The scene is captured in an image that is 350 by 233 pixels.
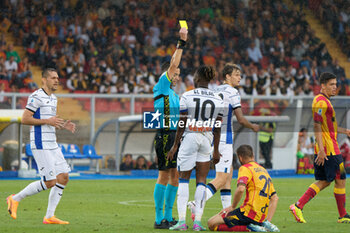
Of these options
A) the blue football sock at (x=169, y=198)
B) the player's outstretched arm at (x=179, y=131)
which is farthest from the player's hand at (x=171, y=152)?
the blue football sock at (x=169, y=198)

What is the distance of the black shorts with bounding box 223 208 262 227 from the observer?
8.53 m

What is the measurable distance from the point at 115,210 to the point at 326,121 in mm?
3808

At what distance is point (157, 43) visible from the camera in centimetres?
3120

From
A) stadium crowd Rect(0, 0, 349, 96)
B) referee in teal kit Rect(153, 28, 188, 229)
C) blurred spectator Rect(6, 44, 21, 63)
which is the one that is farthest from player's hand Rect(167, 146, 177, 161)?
blurred spectator Rect(6, 44, 21, 63)

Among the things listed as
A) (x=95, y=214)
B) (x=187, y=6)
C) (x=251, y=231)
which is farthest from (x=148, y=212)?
(x=187, y=6)

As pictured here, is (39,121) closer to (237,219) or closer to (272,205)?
(237,219)

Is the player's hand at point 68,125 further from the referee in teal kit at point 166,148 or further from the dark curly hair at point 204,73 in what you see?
the dark curly hair at point 204,73

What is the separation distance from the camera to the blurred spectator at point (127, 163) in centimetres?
2288

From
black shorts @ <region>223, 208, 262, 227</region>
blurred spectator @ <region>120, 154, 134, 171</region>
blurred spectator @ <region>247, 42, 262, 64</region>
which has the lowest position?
blurred spectator @ <region>120, 154, 134, 171</region>

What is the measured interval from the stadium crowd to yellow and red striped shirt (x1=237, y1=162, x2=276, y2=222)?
17.7m

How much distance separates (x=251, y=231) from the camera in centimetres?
864

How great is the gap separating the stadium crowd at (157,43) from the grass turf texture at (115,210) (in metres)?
9.64

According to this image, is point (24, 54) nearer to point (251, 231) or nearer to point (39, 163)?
point (39, 163)

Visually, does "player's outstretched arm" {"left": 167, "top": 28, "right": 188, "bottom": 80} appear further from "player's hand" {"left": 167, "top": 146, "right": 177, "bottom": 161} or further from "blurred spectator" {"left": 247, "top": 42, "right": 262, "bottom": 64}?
"blurred spectator" {"left": 247, "top": 42, "right": 262, "bottom": 64}
